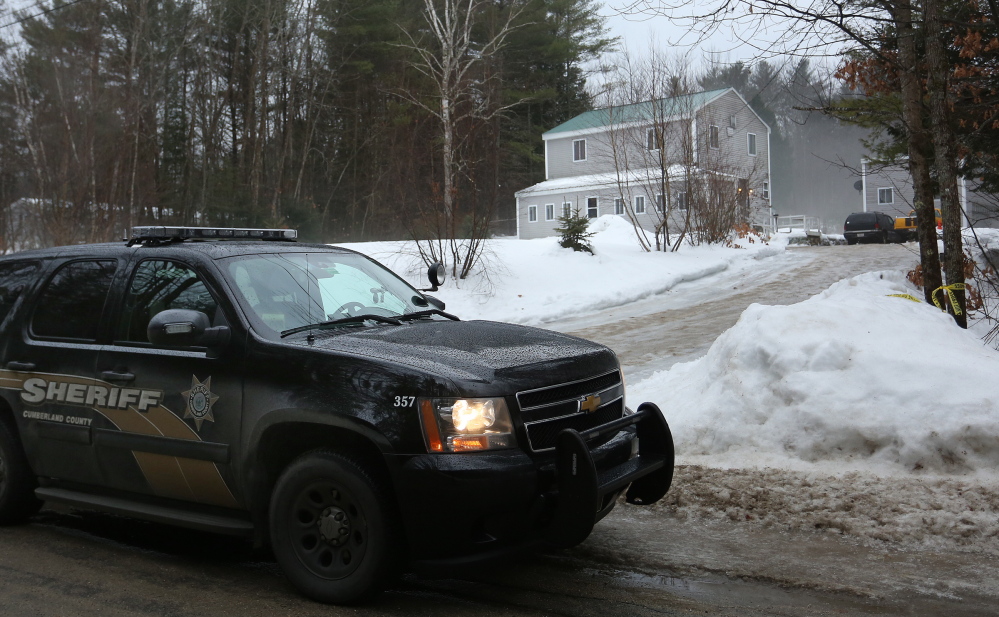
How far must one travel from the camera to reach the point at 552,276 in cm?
2053

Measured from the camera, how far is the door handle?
456 centimetres

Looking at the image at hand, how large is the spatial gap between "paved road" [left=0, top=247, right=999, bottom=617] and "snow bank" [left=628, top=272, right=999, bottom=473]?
1458 mm

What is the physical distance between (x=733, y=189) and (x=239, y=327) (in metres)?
25.4

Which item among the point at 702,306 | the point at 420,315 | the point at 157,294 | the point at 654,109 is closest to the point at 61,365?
the point at 157,294

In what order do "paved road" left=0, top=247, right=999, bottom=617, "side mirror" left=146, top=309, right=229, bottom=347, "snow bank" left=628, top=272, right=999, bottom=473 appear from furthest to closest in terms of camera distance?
1. "snow bank" left=628, top=272, right=999, bottom=473
2. "side mirror" left=146, top=309, right=229, bottom=347
3. "paved road" left=0, top=247, right=999, bottom=617

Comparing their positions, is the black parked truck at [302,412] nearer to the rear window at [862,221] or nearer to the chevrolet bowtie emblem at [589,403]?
the chevrolet bowtie emblem at [589,403]

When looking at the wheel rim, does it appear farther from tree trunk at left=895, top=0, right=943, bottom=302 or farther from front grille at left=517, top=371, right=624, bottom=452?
tree trunk at left=895, top=0, right=943, bottom=302

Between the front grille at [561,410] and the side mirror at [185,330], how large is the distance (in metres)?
1.63

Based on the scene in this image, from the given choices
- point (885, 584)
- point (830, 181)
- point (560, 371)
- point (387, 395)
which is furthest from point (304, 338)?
point (830, 181)

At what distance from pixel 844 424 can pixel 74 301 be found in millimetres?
5427

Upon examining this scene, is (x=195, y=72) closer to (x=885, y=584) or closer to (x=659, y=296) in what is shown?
(x=659, y=296)

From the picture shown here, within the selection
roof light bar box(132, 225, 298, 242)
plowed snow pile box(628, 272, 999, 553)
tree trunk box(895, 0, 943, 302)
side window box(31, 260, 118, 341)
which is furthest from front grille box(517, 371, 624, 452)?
tree trunk box(895, 0, 943, 302)

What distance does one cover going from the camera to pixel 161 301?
4750 mm

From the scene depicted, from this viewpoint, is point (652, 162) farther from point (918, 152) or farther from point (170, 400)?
point (170, 400)
